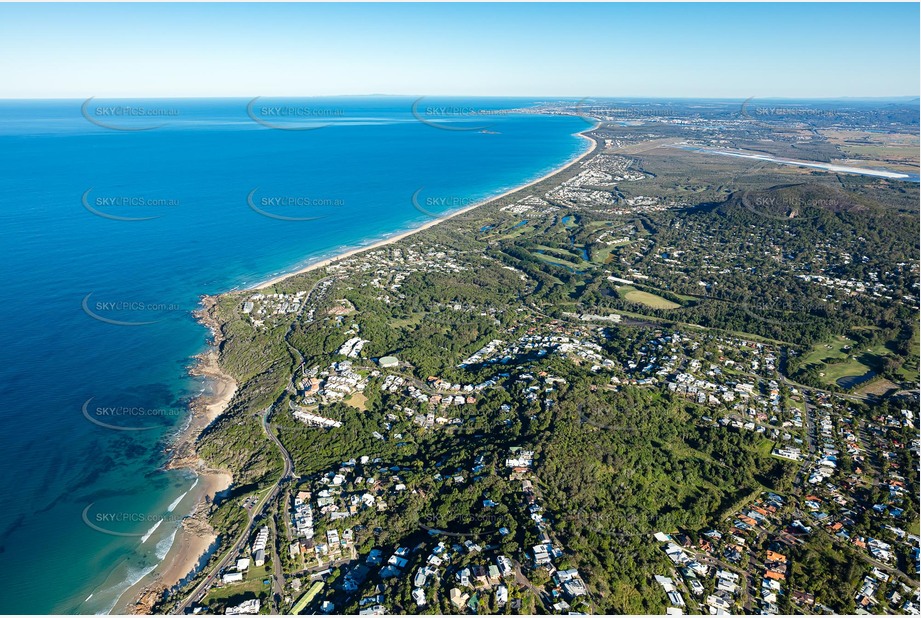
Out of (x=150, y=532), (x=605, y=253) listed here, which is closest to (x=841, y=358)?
(x=605, y=253)

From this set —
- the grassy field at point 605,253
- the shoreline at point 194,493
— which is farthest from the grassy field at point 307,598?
the grassy field at point 605,253

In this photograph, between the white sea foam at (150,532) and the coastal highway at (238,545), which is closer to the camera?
the coastal highway at (238,545)

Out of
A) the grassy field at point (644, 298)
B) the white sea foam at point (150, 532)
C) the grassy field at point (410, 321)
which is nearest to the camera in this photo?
the white sea foam at point (150, 532)

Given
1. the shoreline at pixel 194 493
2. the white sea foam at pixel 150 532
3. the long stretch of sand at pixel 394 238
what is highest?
the long stretch of sand at pixel 394 238

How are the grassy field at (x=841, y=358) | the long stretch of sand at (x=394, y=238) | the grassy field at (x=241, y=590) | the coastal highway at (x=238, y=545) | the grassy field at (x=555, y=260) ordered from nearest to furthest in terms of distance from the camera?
1. the grassy field at (x=241, y=590)
2. the coastal highway at (x=238, y=545)
3. the grassy field at (x=841, y=358)
4. the long stretch of sand at (x=394, y=238)
5. the grassy field at (x=555, y=260)

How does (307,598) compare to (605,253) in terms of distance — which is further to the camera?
(605,253)

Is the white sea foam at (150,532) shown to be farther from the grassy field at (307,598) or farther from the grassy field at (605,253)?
the grassy field at (605,253)

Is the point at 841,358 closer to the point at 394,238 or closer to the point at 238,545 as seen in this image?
the point at 238,545
